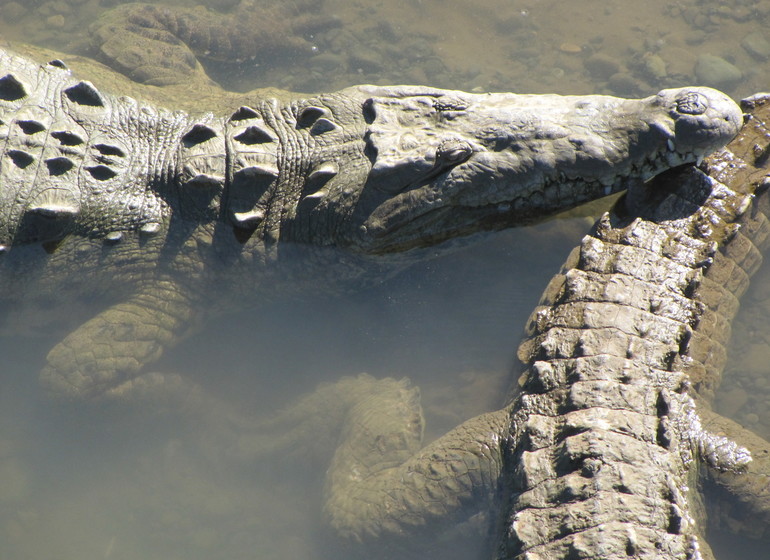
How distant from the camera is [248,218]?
12.9 ft

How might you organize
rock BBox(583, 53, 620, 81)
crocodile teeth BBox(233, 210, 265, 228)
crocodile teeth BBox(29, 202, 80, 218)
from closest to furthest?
crocodile teeth BBox(29, 202, 80, 218)
crocodile teeth BBox(233, 210, 265, 228)
rock BBox(583, 53, 620, 81)

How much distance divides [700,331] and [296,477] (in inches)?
114

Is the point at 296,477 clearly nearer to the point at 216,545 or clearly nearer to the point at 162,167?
the point at 216,545

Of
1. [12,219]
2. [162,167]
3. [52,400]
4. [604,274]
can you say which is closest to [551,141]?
[604,274]

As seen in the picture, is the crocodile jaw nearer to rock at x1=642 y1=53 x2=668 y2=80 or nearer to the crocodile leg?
the crocodile leg

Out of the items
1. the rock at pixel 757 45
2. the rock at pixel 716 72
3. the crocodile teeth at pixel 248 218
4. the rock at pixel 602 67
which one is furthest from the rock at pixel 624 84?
the crocodile teeth at pixel 248 218

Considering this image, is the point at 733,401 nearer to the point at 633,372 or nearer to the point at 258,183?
the point at 633,372

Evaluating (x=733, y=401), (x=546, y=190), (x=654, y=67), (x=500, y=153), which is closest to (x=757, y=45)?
(x=654, y=67)

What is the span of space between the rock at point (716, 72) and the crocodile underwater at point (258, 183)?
3.30 m

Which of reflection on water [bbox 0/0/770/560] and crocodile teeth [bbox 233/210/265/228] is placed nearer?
crocodile teeth [bbox 233/210/265/228]

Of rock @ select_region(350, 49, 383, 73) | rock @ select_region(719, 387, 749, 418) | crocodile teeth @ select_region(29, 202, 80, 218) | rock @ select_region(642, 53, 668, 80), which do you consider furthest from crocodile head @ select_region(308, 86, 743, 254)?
rock @ select_region(642, 53, 668, 80)

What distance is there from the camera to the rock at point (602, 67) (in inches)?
251

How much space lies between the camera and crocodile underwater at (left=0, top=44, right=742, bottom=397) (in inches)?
137

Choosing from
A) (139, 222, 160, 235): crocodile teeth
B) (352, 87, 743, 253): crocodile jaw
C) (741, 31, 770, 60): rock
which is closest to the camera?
(352, 87, 743, 253): crocodile jaw
